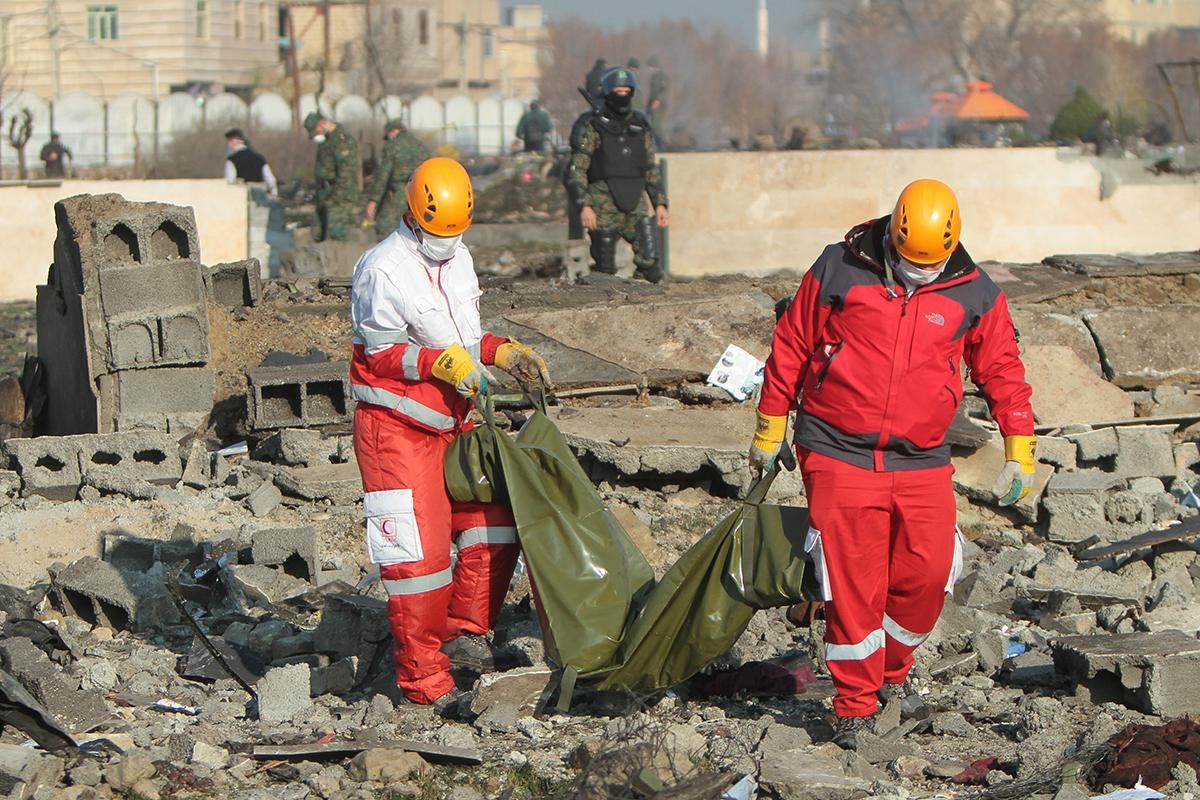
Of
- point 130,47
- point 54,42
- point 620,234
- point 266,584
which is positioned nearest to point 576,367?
point 266,584

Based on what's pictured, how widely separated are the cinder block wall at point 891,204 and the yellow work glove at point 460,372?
13.4 metres

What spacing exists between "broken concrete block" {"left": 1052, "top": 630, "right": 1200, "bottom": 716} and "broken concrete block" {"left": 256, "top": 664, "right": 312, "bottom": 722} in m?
2.65

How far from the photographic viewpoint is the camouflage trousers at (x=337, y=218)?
60.3ft

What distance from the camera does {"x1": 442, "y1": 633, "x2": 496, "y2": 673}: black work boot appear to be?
20.5ft

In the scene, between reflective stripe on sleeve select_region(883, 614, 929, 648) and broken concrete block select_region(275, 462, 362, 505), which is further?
broken concrete block select_region(275, 462, 362, 505)

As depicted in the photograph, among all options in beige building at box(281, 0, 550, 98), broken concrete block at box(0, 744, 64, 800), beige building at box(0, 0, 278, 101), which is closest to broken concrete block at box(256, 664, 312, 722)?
broken concrete block at box(0, 744, 64, 800)

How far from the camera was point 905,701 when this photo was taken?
5777 mm

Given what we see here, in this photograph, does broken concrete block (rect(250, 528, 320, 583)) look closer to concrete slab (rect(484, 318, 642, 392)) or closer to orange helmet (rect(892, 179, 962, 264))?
concrete slab (rect(484, 318, 642, 392))

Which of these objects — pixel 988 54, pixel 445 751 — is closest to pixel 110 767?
pixel 445 751

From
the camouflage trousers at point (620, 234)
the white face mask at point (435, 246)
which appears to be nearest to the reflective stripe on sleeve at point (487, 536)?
the white face mask at point (435, 246)

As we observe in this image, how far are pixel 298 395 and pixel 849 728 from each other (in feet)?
15.4

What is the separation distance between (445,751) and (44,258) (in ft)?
46.0

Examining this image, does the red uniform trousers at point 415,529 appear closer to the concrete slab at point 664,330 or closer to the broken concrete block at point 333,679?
the broken concrete block at point 333,679

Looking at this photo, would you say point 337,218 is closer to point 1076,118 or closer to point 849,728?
point 849,728
